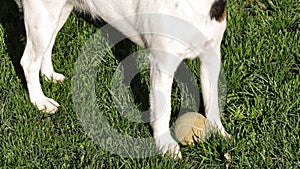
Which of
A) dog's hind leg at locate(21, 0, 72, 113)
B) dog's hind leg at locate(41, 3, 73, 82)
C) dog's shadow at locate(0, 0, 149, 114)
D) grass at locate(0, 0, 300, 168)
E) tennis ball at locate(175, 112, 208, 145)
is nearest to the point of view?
grass at locate(0, 0, 300, 168)

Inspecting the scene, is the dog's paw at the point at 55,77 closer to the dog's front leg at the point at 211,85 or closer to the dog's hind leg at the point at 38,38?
the dog's hind leg at the point at 38,38

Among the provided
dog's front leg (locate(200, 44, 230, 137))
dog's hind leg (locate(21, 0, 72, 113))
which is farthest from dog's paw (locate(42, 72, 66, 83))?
dog's front leg (locate(200, 44, 230, 137))

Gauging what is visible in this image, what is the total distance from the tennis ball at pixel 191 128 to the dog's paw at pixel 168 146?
3.1 inches

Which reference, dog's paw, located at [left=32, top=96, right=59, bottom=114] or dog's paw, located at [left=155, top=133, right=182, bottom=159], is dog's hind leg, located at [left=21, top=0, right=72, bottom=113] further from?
dog's paw, located at [left=155, top=133, right=182, bottom=159]

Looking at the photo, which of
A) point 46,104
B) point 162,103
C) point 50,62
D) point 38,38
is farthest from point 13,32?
point 162,103

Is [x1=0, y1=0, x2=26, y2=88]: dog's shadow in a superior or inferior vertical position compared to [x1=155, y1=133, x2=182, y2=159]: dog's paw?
inferior

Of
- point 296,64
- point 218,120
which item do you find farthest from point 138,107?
point 296,64

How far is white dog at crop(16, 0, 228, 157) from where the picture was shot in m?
3.53

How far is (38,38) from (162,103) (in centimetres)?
98

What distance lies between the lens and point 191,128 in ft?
12.8

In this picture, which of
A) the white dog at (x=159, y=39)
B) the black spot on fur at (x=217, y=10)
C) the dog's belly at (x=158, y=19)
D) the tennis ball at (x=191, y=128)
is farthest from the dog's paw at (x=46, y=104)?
the black spot on fur at (x=217, y=10)

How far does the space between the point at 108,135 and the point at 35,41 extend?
0.79m

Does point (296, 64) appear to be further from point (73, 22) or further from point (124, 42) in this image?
point (73, 22)

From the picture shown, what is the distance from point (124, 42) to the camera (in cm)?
483
